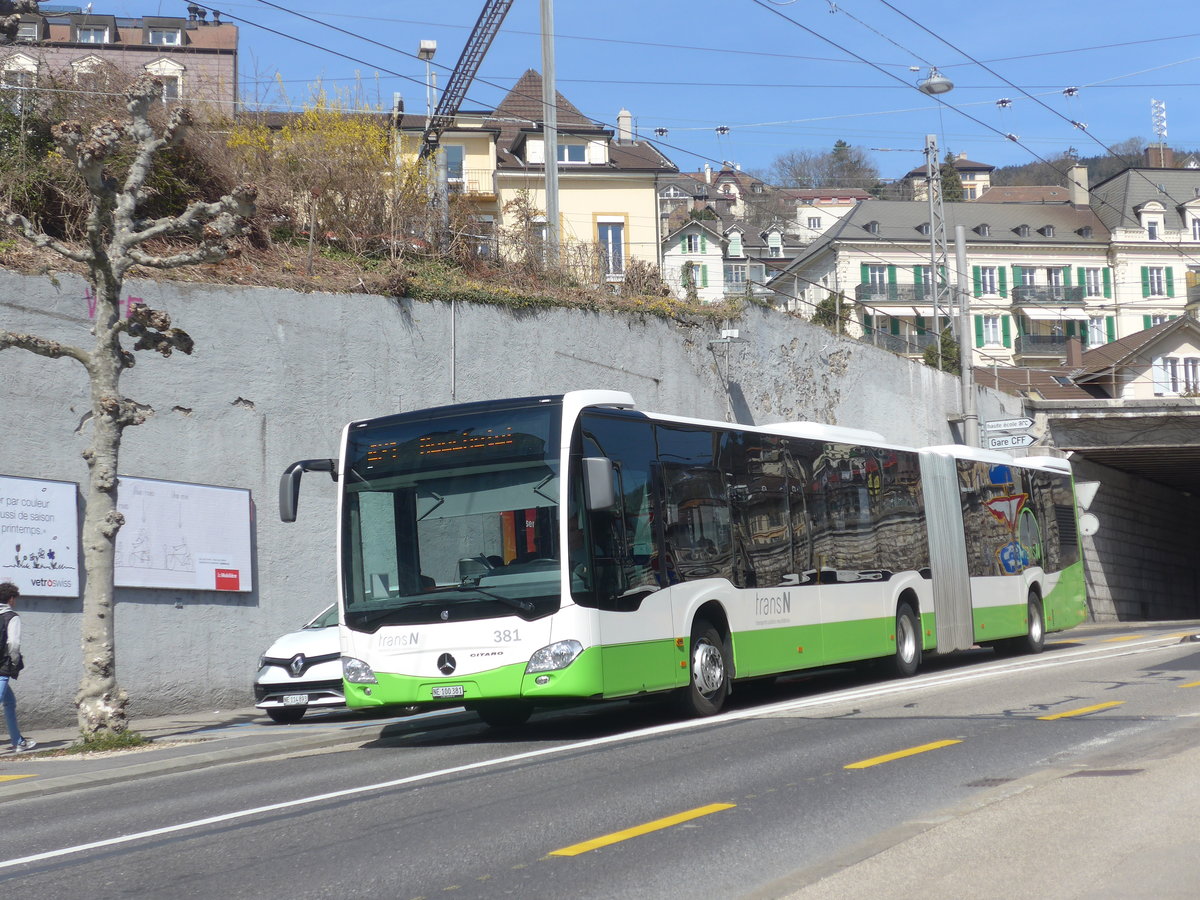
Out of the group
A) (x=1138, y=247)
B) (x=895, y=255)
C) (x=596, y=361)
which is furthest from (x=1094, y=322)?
(x=596, y=361)

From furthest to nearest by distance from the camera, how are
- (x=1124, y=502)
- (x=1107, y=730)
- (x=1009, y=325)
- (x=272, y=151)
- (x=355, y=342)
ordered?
(x=1009, y=325), (x=1124, y=502), (x=272, y=151), (x=355, y=342), (x=1107, y=730)

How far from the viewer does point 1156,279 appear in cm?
8425

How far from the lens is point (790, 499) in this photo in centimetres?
1509

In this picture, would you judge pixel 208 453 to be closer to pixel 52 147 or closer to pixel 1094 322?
pixel 52 147

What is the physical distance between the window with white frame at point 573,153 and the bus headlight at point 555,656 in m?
47.8

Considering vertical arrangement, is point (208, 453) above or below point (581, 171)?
below

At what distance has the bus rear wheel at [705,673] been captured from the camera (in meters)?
12.9

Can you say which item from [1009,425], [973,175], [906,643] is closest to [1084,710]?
[906,643]

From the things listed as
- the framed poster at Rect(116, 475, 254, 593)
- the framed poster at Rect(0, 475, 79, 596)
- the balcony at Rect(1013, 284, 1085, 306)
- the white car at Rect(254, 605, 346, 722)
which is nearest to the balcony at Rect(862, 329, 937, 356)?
the framed poster at Rect(116, 475, 254, 593)

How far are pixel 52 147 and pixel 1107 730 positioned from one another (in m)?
15.5

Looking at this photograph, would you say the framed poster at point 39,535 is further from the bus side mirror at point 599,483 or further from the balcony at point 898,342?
the balcony at point 898,342

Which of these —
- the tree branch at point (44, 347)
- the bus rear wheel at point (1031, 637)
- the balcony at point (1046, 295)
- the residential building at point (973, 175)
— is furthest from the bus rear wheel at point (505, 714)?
the residential building at point (973, 175)

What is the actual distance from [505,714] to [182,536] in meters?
5.15

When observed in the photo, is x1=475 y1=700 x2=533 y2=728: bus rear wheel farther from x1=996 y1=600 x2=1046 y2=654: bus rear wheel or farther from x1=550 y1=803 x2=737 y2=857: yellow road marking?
x1=996 y1=600 x2=1046 y2=654: bus rear wheel
